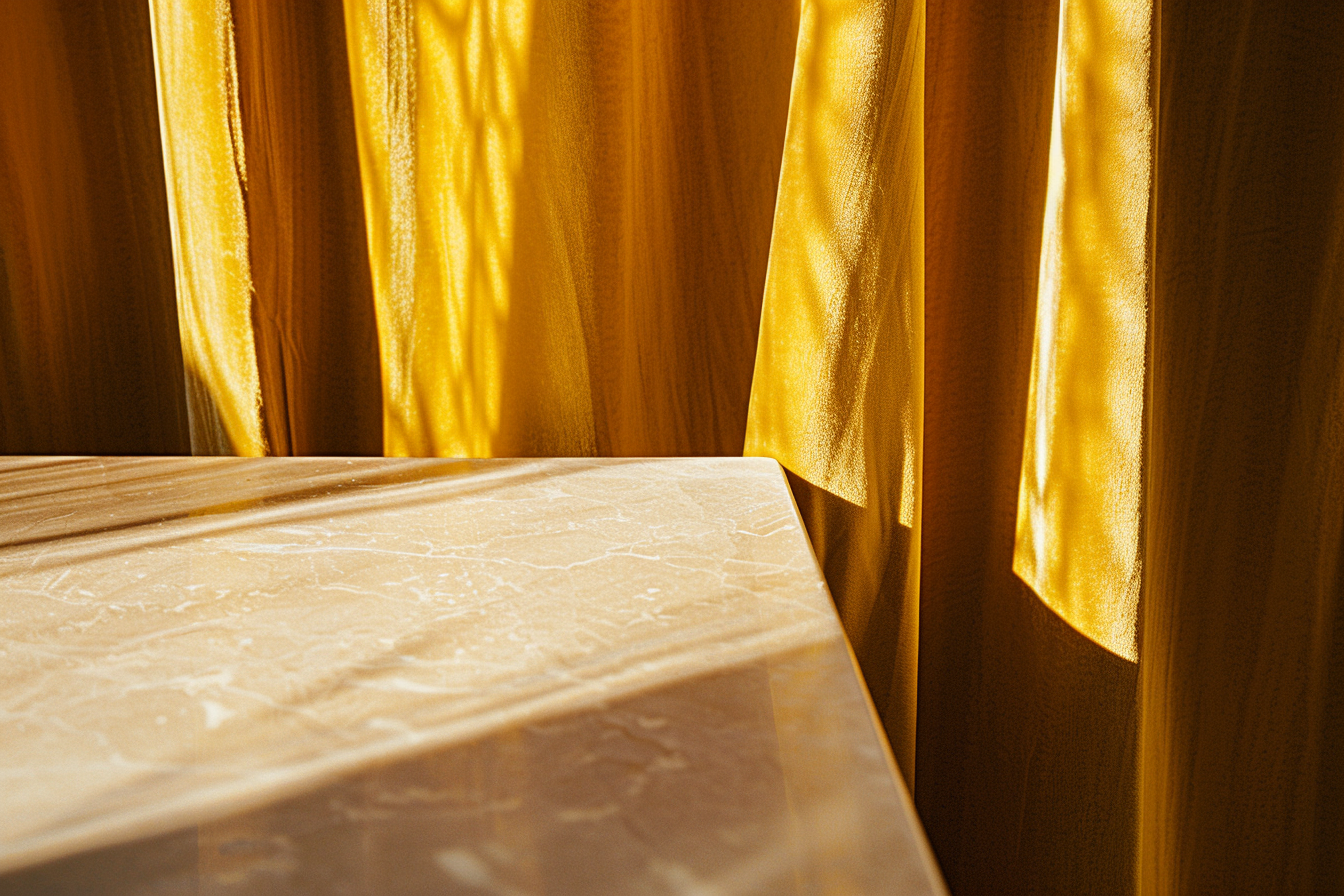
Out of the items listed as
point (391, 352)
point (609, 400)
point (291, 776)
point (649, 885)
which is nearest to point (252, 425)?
point (391, 352)

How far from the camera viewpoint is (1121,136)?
0.67 meters

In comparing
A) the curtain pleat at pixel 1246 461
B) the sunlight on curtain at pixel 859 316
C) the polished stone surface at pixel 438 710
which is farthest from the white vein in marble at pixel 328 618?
the curtain pleat at pixel 1246 461

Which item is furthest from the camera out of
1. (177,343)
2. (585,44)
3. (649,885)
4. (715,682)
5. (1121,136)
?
(177,343)

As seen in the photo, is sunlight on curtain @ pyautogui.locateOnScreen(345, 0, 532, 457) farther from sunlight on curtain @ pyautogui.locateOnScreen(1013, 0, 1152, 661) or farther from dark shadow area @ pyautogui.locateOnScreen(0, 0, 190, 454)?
sunlight on curtain @ pyautogui.locateOnScreen(1013, 0, 1152, 661)

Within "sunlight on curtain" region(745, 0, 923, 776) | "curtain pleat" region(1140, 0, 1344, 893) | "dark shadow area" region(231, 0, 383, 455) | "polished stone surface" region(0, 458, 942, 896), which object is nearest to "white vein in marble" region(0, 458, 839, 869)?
"polished stone surface" region(0, 458, 942, 896)

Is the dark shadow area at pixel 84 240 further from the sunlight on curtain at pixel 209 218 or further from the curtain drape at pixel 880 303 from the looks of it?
the sunlight on curtain at pixel 209 218

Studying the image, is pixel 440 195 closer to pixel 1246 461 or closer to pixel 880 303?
pixel 880 303

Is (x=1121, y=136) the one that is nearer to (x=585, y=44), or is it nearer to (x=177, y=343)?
(x=585, y=44)

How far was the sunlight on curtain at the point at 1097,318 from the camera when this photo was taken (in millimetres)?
670

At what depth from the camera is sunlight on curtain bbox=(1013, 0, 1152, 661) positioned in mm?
670

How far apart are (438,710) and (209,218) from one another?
2.24 ft

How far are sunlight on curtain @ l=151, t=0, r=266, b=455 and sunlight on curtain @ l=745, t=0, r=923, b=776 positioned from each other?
1.60ft

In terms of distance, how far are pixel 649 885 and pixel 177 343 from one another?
36.1 inches

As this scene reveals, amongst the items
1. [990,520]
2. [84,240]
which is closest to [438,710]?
[990,520]
